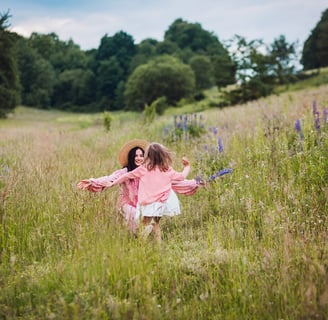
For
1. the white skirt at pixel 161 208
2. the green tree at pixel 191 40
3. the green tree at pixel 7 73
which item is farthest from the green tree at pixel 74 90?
the white skirt at pixel 161 208

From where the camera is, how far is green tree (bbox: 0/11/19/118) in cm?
2838

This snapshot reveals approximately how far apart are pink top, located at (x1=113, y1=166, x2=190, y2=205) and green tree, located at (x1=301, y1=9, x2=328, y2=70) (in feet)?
104

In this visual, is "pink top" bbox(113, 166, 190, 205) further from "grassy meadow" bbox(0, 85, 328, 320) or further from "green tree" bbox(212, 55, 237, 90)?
"green tree" bbox(212, 55, 237, 90)

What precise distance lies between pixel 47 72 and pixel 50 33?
3214cm

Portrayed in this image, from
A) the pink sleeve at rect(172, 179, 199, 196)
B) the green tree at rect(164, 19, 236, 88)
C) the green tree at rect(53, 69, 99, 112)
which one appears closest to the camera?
the pink sleeve at rect(172, 179, 199, 196)

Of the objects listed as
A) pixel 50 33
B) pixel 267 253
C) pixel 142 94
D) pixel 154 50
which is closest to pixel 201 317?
pixel 267 253

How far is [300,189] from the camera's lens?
14.6 ft

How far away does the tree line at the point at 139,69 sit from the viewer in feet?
76.0

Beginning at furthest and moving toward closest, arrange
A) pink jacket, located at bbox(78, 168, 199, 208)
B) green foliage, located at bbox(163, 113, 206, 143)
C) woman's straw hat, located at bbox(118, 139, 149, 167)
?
green foliage, located at bbox(163, 113, 206, 143), woman's straw hat, located at bbox(118, 139, 149, 167), pink jacket, located at bbox(78, 168, 199, 208)

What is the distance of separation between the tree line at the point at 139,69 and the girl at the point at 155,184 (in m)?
18.9

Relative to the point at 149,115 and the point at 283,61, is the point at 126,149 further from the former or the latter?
the point at 283,61

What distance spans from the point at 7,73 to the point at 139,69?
16.2 metres

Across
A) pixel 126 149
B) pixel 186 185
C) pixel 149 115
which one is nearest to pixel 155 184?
pixel 186 185

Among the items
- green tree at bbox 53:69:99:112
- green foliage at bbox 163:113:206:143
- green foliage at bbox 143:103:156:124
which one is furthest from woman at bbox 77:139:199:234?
green tree at bbox 53:69:99:112
